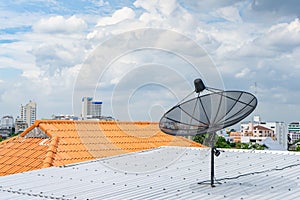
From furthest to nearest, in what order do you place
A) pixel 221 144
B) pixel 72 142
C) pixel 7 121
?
pixel 7 121
pixel 221 144
pixel 72 142

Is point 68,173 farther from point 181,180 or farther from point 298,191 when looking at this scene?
point 298,191

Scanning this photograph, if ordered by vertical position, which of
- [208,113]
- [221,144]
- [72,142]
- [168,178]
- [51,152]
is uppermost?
[208,113]

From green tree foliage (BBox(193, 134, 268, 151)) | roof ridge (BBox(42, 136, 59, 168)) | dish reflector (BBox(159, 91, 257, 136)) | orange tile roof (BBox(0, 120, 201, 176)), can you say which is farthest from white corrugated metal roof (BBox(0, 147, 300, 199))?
orange tile roof (BBox(0, 120, 201, 176))

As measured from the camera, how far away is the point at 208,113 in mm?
9547

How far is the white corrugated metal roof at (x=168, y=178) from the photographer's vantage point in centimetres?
822

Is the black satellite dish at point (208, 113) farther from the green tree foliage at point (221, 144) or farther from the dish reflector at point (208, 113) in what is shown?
the green tree foliage at point (221, 144)

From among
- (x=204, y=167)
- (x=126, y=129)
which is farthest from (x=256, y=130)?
(x=204, y=167)

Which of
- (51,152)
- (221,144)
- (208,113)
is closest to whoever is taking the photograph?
(208,113)

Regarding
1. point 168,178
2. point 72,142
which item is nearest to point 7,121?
point 72,142

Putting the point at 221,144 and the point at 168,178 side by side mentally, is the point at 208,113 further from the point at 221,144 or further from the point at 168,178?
the point at 221,144

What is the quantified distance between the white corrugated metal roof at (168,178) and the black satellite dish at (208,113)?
844 millimetres

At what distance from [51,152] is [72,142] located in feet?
6.25

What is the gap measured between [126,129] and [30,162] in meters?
6.65

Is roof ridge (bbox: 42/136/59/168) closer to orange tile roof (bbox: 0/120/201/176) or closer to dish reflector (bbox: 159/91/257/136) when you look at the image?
orange tile roof (bbox: 0/120/201/176)
